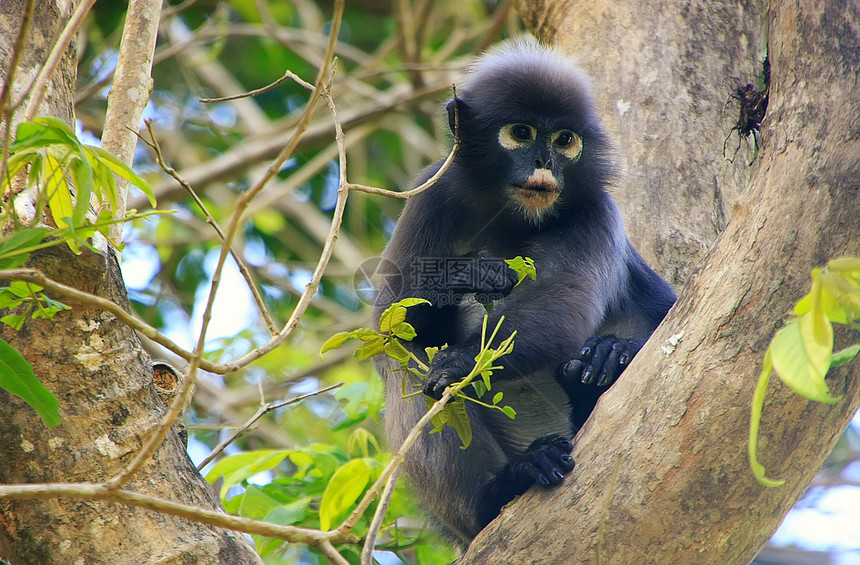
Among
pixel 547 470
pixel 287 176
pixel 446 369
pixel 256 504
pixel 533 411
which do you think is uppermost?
pixel 287 176

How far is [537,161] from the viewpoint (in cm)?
347

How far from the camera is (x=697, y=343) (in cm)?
226

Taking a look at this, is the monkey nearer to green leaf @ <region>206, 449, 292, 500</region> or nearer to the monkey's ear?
the monkey's ear

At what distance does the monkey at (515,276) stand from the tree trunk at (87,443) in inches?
42.6

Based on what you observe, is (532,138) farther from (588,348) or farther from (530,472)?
(530,472)

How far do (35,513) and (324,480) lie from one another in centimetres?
144

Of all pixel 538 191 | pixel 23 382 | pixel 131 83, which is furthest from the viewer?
pixel 538 191

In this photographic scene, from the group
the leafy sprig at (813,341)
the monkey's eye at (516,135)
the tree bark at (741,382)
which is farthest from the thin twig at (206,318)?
the monkey's eye at (516,135)

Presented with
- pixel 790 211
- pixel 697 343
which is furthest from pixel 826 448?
pixel 790 211

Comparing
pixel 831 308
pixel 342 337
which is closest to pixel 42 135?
pixel 342 337

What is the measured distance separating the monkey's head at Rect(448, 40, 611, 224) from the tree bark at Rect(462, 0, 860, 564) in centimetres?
122

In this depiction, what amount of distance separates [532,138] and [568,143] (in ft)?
0.57

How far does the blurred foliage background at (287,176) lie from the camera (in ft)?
16.3

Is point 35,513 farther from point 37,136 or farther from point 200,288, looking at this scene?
point 200,288
